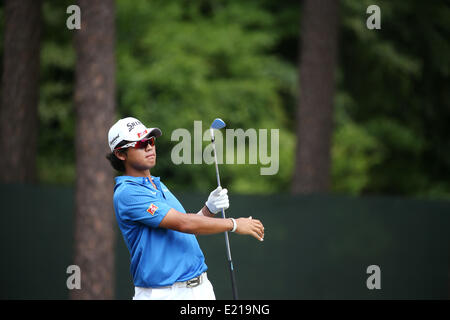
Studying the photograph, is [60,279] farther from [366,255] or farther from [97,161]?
[366,255]

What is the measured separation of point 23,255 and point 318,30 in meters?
5.47

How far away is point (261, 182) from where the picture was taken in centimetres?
1113

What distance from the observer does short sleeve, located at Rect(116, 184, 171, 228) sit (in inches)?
135

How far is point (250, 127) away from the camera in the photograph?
11492 millimetres

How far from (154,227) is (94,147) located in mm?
3225

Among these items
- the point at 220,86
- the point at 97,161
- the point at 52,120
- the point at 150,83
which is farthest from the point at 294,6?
the point at 97,161

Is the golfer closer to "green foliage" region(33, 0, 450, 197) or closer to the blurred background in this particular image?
the blurred background

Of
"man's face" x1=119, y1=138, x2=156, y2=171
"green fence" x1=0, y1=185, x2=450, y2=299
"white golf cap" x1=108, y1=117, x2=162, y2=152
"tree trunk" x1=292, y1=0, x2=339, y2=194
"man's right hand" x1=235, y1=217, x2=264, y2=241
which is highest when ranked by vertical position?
"tree trunk" x1=292, y1=0, x2=339, y2=194

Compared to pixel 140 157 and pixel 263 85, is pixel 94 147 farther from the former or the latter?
pixel 263 85

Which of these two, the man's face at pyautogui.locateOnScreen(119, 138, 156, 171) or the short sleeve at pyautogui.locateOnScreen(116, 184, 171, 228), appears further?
the man's face at pyautogui.locateOnScreen(119, 138, 156, 171)

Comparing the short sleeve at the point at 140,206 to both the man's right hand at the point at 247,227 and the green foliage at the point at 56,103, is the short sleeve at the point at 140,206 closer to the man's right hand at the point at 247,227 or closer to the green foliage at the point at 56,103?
the man's right hand at the point at 247,227

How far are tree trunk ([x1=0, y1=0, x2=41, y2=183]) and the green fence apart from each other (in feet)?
3.60

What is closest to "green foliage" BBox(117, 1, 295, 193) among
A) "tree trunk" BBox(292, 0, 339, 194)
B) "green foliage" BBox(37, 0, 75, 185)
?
"green foliage" BBox(37, 0, 75, 185)

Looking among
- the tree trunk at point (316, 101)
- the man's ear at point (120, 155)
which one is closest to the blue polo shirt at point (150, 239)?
the man's ear at point (120, 155)
